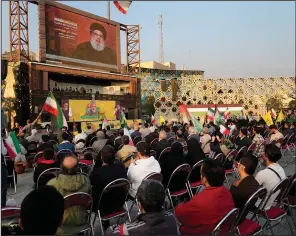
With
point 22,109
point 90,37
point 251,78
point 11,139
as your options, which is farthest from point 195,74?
point 11,139

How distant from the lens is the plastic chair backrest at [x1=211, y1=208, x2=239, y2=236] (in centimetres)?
246

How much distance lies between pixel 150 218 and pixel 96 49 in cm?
2861

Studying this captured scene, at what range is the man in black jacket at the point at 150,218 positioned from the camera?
2.09m

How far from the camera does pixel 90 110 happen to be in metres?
24.6

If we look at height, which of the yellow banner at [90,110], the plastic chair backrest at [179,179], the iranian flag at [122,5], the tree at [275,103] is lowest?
the plastic chair backrest at [179,179]

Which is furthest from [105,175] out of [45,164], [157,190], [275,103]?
[275,103]

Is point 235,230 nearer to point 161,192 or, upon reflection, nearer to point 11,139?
point 161,192

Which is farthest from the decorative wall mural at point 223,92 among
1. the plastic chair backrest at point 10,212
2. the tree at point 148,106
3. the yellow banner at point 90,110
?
the plastic chair backrest at point 10,212

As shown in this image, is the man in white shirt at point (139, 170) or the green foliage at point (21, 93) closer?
the man in white shirt at point (139, 170)

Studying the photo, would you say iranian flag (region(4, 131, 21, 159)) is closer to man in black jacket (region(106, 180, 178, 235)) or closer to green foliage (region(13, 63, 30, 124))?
man in black jacket (region(106, 180, 178, 235))

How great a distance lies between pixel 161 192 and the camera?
2330mm

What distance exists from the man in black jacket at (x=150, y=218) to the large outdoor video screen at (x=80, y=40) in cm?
2400

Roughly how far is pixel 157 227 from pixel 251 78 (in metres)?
50.1

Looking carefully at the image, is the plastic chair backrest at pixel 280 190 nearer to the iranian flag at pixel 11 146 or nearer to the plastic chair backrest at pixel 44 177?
the plastic chair backrest at pixel 44 177
